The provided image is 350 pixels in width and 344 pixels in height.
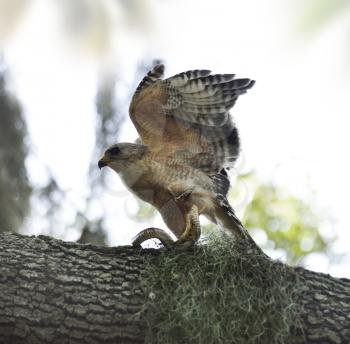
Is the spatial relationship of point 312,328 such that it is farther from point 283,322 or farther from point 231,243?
point 231,243

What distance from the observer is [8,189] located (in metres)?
4.41

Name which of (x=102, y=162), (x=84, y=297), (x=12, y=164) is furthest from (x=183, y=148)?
(x=12, y=164)

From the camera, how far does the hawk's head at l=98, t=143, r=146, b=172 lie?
3523 mm

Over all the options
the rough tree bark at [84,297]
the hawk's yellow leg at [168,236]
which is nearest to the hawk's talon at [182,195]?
the hawk's yellow leg at [168,236]

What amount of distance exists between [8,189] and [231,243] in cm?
204

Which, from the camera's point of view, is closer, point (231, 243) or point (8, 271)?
point (8, 271)

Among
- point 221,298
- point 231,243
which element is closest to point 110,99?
point 231,243

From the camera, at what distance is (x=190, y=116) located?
11.2 ft

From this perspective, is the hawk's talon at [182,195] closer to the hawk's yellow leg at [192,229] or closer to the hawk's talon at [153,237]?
the hawk's yellow leg at [192,229]

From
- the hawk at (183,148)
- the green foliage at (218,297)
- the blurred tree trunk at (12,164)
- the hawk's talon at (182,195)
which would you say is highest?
the blurred tree trunk at (12,164)

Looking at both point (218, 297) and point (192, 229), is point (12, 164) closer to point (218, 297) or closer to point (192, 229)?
point (192, 229)

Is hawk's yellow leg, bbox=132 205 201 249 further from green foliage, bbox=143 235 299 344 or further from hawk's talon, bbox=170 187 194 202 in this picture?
hawk's talon, bbox=170 187 194 202

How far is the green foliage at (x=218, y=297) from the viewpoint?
8.72 ft

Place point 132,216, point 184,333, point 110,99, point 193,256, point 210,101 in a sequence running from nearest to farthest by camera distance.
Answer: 1. point 184,333
2. point 193,256
3. point 210,101
4. point 132,216
5. point 110,99
